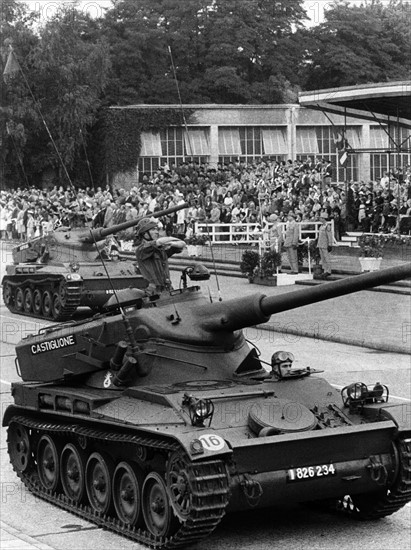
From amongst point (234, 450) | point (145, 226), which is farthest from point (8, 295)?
point (234, 450)

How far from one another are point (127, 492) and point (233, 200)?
29732 millimetres

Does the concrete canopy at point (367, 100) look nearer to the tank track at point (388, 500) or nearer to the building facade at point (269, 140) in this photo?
the building facade at point (269, 140)

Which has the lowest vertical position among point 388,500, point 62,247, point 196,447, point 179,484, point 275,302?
point 388,500

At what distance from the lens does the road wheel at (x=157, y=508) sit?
1209 cm

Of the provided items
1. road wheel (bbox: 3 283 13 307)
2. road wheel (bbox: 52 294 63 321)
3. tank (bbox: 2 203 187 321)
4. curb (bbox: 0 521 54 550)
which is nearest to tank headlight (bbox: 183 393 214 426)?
curb (bbox: 0 521 54 550)

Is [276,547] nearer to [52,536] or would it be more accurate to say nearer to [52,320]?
[52,536]

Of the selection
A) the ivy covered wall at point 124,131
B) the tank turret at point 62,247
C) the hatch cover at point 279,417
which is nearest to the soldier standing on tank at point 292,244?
the tank turret at point 62,247

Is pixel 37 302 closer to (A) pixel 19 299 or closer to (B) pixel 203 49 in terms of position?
(A) pixel 19 299

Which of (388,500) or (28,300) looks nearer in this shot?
(388,500)

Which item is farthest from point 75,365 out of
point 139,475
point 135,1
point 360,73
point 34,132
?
point 360,73

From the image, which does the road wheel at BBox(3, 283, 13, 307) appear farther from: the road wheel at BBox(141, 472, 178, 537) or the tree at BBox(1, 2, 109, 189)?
the road wheel at BBox(141, 472, 178, 537)

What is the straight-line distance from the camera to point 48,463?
14711 millimetres

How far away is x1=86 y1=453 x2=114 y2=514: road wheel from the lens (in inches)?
524

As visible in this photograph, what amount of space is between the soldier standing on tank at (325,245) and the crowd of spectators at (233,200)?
2452mm
